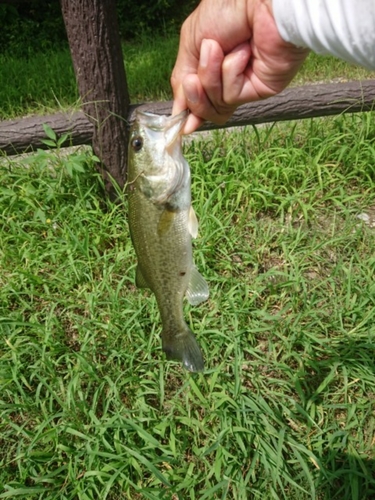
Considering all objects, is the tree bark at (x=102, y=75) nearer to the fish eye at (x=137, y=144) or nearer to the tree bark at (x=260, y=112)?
the tree bark at (x=260, y=112)

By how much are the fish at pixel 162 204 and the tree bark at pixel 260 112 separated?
1.86 metres

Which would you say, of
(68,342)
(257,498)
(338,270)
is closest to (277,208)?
(338,270)

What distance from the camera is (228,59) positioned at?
5.36 ft

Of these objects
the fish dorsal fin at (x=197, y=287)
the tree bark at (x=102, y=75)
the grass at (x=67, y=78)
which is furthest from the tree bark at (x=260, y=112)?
the fish dorsal fin at (x=197, y=287)

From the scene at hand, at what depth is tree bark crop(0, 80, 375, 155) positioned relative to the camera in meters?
3.43

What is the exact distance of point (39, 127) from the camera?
11.3ft

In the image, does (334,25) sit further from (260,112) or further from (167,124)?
(260,112)

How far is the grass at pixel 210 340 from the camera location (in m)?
2.25

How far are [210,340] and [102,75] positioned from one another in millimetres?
1795

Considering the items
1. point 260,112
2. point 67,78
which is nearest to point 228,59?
point 260,112

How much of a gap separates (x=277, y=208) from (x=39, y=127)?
1.71 metres

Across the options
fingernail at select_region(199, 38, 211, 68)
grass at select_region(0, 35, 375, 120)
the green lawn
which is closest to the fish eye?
fingernail at select_region(199, 38, 211, 68)

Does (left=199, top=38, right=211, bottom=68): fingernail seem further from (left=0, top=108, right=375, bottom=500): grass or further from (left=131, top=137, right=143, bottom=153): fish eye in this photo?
(left=0, top=108, right=375, bottom=500): grass

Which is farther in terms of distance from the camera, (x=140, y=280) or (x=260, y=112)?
(x=260, y=112)
